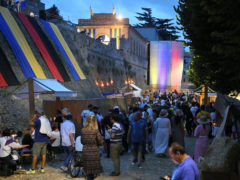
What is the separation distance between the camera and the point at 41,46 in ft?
62.7

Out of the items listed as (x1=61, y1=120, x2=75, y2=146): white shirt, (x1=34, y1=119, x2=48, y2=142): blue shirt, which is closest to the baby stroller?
(x1=61, y1=120, x2=75, y2=146): white shirt

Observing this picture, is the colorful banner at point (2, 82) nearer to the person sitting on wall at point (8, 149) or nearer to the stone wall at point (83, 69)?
the stone wall at point (83, 69)

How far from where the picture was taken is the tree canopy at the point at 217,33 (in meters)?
6.03

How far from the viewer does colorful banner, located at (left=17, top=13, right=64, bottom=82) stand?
18.6 m

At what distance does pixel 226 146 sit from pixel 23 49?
13.5m

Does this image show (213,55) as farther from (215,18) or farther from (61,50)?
(61,50)

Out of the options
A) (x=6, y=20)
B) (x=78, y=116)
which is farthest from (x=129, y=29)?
(x=78, y=116)

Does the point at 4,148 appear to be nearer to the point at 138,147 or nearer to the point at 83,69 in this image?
the point at 138,147

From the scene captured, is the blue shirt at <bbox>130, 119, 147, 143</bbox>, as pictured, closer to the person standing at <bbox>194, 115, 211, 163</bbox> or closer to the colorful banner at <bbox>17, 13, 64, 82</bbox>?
the person standing at <bbox>194, 115, 211, 163</bbox>

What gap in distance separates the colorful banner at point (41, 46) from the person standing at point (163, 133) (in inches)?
394

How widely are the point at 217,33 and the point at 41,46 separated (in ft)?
49.1

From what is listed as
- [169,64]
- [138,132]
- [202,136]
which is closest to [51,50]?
[138,132]

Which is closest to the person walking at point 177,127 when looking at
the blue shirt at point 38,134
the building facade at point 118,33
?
the blue shirt at point 38,134

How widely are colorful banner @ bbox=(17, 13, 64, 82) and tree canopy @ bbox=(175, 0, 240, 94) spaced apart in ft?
28.5
